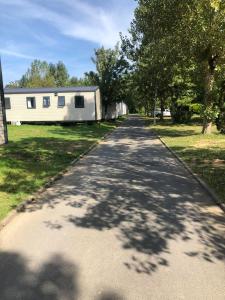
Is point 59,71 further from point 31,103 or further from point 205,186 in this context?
point 205,186

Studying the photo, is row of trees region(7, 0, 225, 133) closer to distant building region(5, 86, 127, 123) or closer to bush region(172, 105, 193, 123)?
bush region(172, 105, 193, 123)

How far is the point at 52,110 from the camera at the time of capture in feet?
133

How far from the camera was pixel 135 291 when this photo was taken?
4738 millimetres

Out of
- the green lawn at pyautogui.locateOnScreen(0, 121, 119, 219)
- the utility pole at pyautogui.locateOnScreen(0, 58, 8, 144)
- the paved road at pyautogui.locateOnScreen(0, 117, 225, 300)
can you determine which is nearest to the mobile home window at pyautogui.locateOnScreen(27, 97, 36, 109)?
the green lawn at pyautogui.locateOnScreen(0, 121, 119, 219)

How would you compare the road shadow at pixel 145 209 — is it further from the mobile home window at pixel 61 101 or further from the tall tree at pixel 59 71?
the tall tree at pixel 59 71

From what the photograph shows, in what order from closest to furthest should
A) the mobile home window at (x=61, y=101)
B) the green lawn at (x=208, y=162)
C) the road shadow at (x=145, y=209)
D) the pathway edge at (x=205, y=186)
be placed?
the road shadow at (x=145, y=209) < the pathway edge at (x=205, y=186) < the green lawn at (x=208, y=162) < the mobile home window at (x=61, y=101)

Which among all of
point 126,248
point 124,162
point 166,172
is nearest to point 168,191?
point 166,172

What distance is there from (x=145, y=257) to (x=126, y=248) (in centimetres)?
46

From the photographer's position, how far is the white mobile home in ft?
130

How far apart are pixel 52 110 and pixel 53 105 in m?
0.53

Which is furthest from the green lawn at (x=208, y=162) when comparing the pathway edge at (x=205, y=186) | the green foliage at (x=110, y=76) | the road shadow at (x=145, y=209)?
the green foliage at (x=110, y=76)

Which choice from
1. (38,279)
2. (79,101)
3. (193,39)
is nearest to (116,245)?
(38,279)

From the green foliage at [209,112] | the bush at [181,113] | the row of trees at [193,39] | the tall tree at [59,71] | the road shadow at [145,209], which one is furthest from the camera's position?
the tall tree at [59,71]

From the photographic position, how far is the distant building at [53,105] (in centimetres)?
3975
